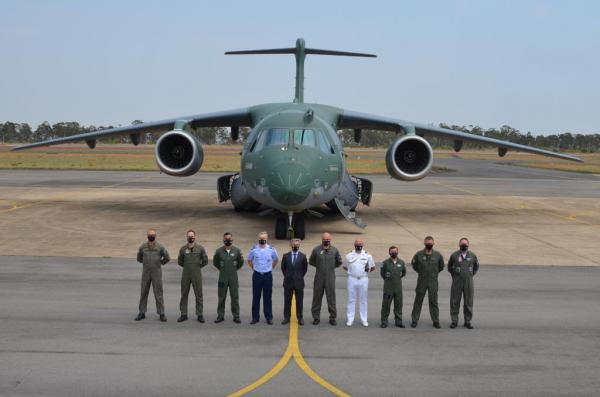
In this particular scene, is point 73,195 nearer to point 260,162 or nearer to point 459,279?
point 260,162

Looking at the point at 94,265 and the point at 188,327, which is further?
the point at 94,265

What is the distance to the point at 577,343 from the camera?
8.77m

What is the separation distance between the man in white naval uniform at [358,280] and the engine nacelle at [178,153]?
39.1ft

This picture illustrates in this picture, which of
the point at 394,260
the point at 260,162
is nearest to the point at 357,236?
the point at 260,162

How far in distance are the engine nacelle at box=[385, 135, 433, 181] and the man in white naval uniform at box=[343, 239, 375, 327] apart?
1111 centimetres

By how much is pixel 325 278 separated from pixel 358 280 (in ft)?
1.54

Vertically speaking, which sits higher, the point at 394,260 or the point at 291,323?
the point at 394,260

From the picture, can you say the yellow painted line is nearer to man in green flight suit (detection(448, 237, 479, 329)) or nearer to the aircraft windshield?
man in green flight suit (detection(448, 237, 479, 329))

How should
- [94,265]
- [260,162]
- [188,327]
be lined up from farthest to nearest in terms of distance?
[260,162], [94,265], [188,327]

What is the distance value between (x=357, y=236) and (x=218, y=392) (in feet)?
39.3

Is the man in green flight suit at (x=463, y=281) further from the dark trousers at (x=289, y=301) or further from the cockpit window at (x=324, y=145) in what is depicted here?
the cockpit window at (x=324, y=145)

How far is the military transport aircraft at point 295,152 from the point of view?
53.3 ft

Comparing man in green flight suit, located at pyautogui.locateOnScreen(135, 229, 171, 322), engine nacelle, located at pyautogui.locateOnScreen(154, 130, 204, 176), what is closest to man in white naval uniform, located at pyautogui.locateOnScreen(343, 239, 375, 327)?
man in green flight suit, located at pyautogui.locateOnScreen(135, 229, 171, 322)

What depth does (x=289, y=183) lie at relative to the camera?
51.5ft
